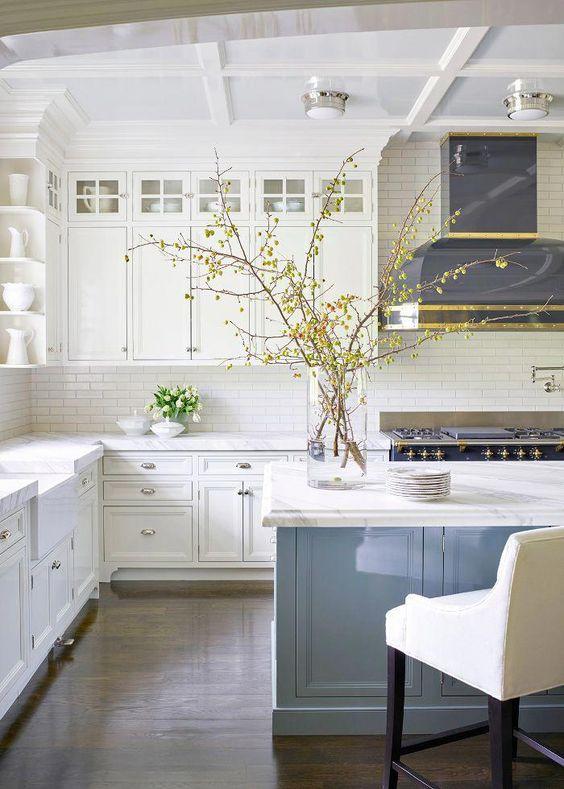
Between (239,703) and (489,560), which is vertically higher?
(489,560)

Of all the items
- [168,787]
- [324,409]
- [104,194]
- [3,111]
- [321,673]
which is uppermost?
[3,111]

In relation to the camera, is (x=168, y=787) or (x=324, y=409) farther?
(x=324, y=409)

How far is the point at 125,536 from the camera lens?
4.86 metres

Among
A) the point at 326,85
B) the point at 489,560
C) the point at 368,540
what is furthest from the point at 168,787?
the point at 326,85

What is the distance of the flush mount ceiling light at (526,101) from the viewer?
4.20 m

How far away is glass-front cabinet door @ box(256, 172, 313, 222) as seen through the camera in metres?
5.05

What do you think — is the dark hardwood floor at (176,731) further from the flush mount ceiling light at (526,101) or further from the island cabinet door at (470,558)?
the flush mount ceiling light at (526,101)

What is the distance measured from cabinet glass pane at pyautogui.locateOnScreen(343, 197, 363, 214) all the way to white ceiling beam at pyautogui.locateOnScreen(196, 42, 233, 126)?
939 millimetres

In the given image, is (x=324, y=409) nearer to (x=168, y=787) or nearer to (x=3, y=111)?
(x=168, y=787)

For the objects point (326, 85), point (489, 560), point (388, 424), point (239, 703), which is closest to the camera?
point (489, 560)

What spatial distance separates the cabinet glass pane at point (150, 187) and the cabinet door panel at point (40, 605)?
263 centimetres

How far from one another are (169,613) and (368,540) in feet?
6.12

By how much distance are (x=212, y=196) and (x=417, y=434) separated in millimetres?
2104

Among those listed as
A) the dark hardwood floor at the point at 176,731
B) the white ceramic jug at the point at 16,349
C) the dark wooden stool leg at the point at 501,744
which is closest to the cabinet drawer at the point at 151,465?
the white ceramic jug at the point at 16,349
